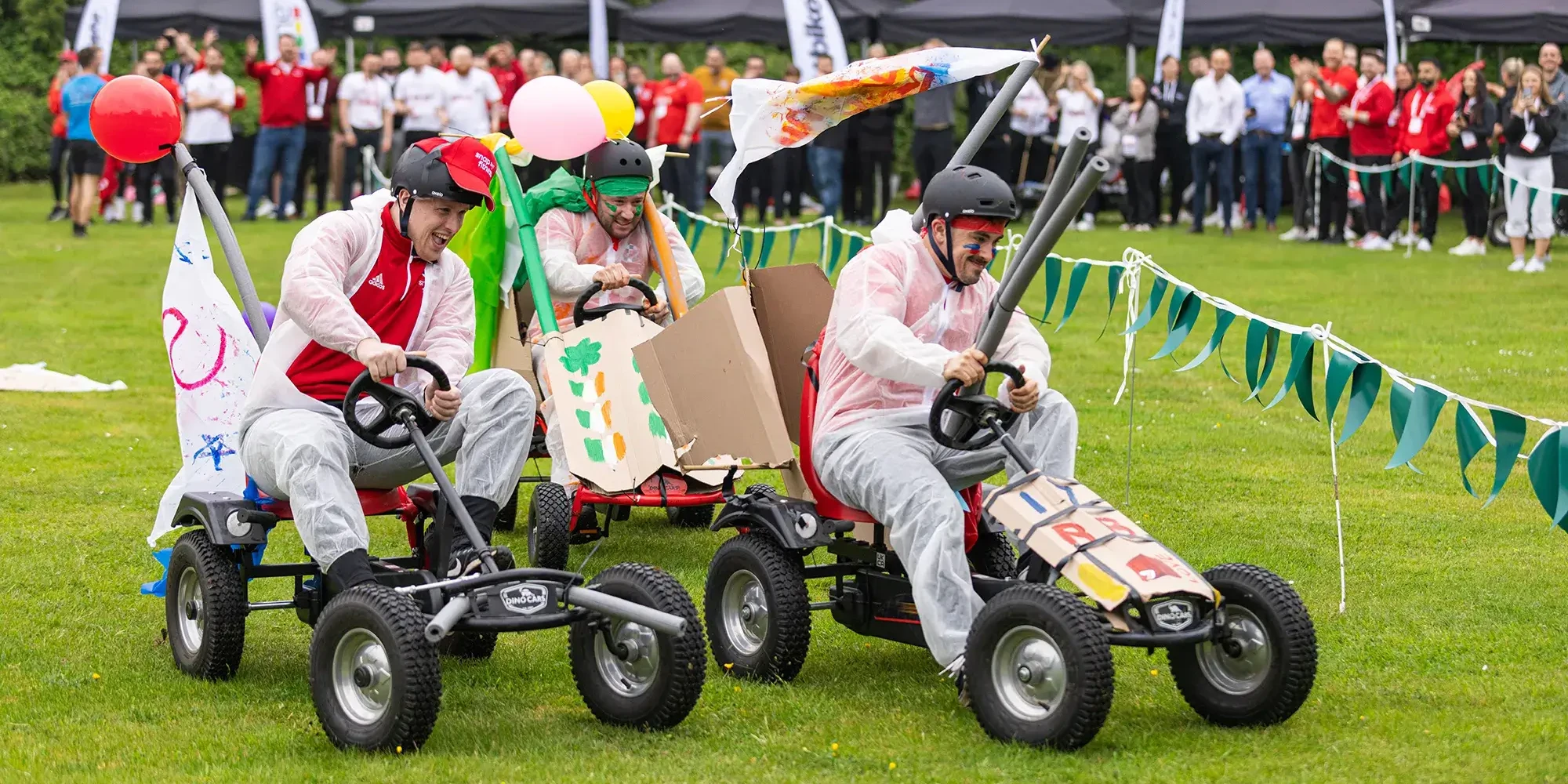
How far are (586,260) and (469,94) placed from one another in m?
14.3

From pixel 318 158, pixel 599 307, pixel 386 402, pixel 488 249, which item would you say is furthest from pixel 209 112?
pixel 386 402

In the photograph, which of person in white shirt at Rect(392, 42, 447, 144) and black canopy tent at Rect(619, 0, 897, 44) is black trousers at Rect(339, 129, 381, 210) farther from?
black canopy tent at Rect(619, 0, 897, 44)

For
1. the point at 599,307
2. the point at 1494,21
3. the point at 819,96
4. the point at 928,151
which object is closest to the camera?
the point at 819,96

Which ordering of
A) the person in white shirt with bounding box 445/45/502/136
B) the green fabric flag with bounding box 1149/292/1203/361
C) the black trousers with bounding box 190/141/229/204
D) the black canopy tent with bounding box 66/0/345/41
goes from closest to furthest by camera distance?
the green fabric flag with bounding box 1149/292/1203/361 < the person in white shirt with bounding box 445/45/502/136 < the black trousers with bounding box 190/141/229/204 < the black canopy tent with bounding box 66/0/345/41

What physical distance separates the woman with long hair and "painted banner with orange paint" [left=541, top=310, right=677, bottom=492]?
508 inches

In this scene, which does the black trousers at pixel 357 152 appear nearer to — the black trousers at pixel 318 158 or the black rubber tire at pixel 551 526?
the black trousers at pixel 318 158

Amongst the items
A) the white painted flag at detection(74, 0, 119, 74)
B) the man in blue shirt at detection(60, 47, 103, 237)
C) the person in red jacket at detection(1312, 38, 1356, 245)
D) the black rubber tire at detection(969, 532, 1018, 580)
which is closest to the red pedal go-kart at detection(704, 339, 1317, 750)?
the black rubber tire at detection(969, 532, 1018, 580)

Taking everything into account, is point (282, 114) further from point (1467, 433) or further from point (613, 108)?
point (1467, 433)

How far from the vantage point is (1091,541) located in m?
4.77

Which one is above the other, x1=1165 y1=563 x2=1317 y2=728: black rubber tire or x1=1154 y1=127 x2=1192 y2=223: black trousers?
x1=1154 y1=127 x2=1192 y2=223: black trousers

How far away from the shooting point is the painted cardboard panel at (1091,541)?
15.1 feet

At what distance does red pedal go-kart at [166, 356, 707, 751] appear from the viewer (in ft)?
15.1

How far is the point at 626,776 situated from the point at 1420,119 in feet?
51.7

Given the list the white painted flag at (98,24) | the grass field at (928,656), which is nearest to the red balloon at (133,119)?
the grass field at (928,656)
